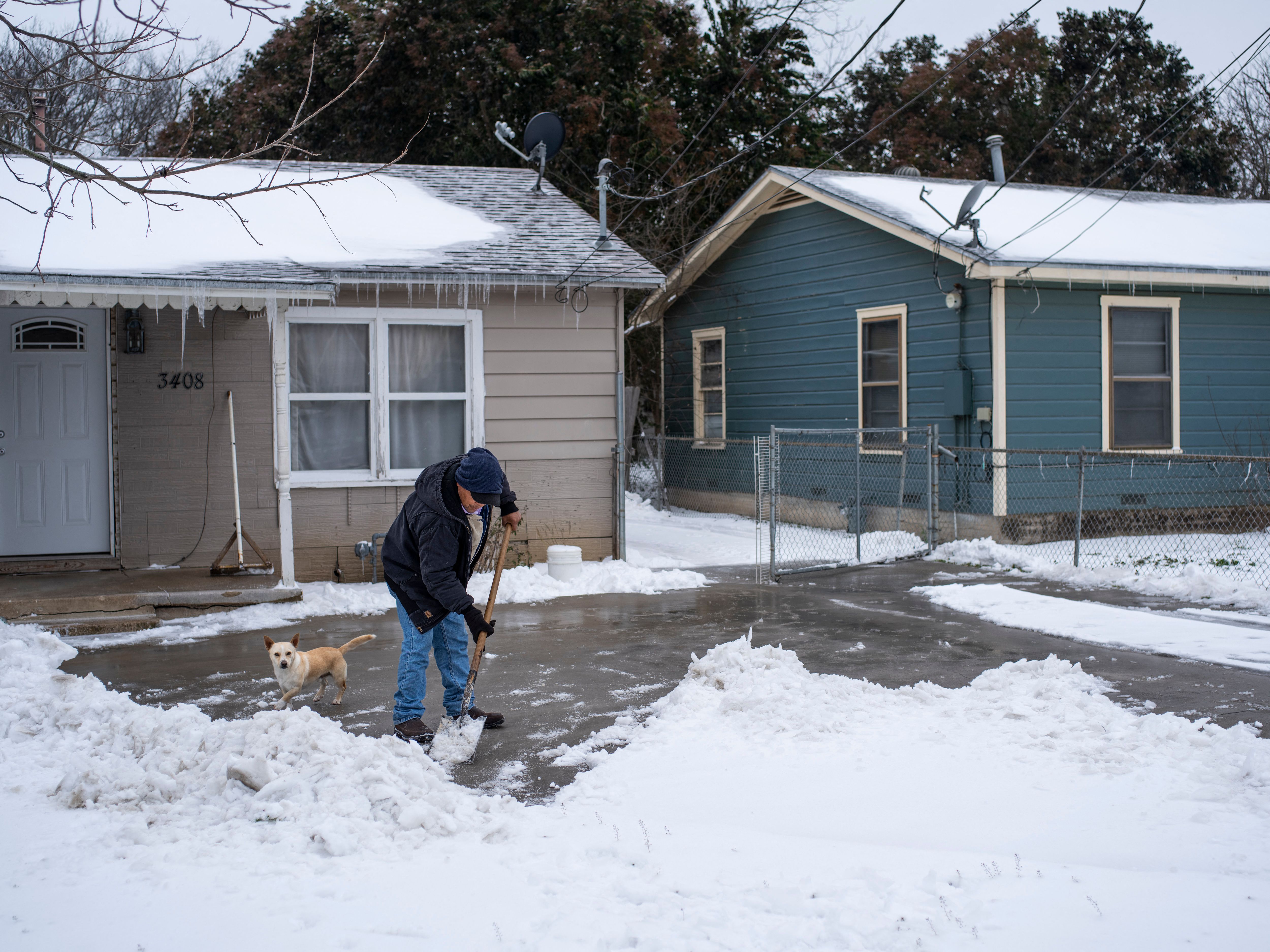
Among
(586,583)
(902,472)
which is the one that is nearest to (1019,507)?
(902,472)

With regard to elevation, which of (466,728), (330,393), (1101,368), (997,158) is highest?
(997,158)

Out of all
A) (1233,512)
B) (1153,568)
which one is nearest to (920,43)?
(1233,512)

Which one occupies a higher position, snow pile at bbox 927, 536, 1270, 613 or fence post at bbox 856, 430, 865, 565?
fence post at bbox 856, 430, 865, 565

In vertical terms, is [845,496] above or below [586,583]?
above

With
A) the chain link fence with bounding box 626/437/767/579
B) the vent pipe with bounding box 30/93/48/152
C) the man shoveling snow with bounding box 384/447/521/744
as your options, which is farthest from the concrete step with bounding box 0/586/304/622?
the chain link fence with bounding box 626/437/767/579

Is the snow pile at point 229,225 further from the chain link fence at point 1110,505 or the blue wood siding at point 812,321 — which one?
the chain link fence at point 1110,505

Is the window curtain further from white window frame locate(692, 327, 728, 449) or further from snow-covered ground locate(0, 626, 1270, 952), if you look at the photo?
white window frame locate(692, 327, 728, 449)

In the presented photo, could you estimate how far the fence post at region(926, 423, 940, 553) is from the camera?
12.5 meters

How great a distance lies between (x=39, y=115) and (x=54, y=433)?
3.69 meters

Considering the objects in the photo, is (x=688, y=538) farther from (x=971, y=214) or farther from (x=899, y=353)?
Answer: (x=971, y=214)

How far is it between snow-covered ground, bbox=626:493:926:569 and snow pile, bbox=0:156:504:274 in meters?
4.13

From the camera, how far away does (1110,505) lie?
13711mm

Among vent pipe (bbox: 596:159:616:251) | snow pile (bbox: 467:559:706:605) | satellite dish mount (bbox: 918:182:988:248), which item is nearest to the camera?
snow pile (bbox: 467:559:706:605)

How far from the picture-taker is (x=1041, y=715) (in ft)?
19.1
